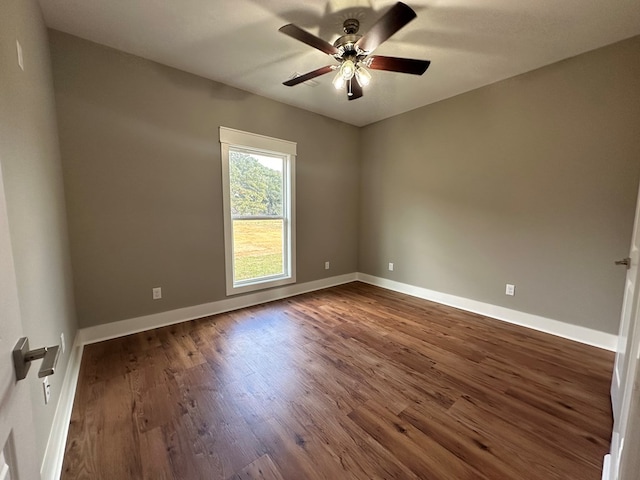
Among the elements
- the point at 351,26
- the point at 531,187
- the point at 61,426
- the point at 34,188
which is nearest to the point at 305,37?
the point at 351,26

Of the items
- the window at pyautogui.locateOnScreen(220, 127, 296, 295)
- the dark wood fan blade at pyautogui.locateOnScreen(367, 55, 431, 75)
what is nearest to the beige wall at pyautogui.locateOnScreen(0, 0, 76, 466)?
the window at pyautogui.locateOnScreen(220, 127, 296, 295)

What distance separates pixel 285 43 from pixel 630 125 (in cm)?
295

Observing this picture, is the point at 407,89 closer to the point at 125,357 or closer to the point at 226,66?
the point at 226,66

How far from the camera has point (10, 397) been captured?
1.77 ft

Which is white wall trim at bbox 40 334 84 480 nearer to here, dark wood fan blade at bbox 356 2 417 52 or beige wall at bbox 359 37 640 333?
dark wood fan blade at bbox 356 2 417 52

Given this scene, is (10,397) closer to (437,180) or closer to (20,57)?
(20,57)

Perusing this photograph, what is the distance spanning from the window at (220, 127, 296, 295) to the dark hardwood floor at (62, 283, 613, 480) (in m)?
0.91

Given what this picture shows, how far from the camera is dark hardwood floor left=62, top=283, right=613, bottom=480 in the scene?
4.27 feet

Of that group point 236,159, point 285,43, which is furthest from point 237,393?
point 285,43

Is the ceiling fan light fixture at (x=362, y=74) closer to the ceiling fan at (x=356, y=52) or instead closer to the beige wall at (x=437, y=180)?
the ceiling fan at (x=356, y=52)

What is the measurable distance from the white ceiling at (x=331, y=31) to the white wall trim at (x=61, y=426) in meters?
2.55

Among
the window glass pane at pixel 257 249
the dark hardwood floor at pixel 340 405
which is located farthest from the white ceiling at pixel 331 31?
the dark hardwood floor at pixel 340 405

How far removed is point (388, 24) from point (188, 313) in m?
3.14

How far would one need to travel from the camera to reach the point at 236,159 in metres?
3.24
